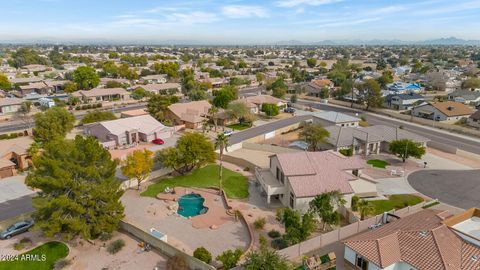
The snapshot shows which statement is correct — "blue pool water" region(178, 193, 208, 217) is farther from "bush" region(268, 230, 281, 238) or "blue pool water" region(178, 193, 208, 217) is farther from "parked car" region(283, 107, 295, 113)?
"parked car" region(283, 107, 295, 113)

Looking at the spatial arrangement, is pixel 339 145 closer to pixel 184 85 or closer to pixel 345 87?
pixel 345 87

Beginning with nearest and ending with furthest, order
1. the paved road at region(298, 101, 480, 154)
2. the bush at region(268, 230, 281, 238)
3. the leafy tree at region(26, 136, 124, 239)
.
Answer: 1. the leafy tree at region(26, 136, 124, 239)
2. the bush at region(268, 230, 281, 238)
3. the paved road at region(298, 101, 480, 154)

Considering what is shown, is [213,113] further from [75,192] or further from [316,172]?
[75,192]

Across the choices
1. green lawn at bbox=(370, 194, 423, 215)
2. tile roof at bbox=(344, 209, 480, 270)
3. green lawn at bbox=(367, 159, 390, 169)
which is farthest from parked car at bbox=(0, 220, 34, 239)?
green lawn at bbox=(367, 159, 390, 169)

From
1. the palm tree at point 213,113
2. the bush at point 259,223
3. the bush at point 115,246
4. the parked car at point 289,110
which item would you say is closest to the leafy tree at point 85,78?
the palm tree at point 213,113

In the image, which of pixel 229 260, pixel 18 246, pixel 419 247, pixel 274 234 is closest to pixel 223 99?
pixel 274 234

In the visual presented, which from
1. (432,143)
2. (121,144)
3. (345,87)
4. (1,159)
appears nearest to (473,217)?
(432,143)

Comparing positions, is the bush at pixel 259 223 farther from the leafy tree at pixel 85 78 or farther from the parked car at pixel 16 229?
the leafy tree at pixel 85 78
